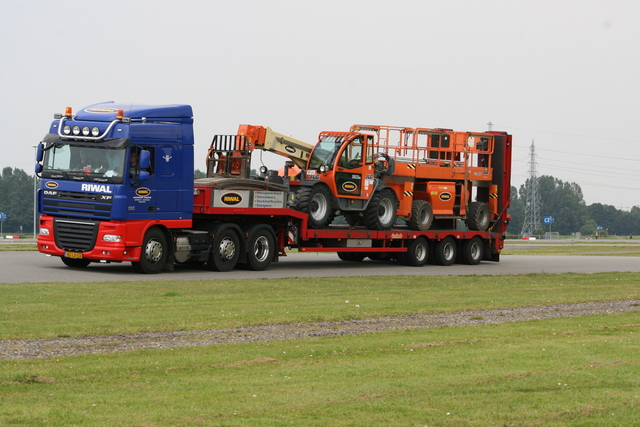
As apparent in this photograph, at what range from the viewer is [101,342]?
11.5 m

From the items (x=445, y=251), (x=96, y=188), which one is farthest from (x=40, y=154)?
(x=445, y=251)

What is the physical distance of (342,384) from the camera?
355 inches

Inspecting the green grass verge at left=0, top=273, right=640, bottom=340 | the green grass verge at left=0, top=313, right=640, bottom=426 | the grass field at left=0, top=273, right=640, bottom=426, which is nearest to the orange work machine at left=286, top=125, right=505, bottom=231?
the green grass verge at left=0, top=273, right=640, bottom=340

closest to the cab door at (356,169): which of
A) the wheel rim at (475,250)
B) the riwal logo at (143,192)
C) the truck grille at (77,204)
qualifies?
the wheel rim at (475,250)

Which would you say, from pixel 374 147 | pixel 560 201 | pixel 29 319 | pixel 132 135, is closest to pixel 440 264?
pixel 374 147

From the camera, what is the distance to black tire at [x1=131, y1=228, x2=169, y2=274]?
22.4 m

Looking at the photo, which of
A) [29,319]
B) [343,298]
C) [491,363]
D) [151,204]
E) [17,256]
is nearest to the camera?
[491,363]

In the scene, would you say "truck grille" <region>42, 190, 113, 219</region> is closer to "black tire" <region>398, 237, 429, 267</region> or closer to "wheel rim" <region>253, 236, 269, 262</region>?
"wheel rim" <region>253, 236, 269, 262</region>

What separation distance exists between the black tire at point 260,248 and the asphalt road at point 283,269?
36 centimetres

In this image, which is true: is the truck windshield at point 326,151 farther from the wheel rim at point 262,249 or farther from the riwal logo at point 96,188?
the riwal logo at point 96,188

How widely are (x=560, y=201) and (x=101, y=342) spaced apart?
180456 mm

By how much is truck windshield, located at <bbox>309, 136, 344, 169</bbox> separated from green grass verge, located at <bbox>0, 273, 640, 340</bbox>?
4.93 m

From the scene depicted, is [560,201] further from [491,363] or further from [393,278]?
[491,363]

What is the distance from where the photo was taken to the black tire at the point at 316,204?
26.1 meters
